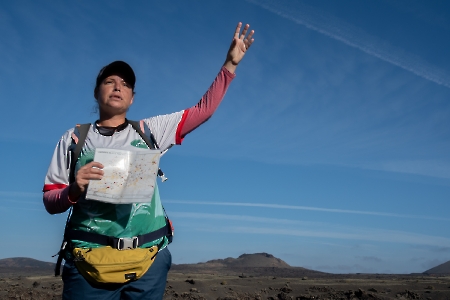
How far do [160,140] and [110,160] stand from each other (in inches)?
22.1

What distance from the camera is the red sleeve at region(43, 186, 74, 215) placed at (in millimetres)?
3049

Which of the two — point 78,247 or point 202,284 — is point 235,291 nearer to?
point 202,284

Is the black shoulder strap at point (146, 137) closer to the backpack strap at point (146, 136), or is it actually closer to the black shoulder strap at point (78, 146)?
the backpack strap at point (146, 136)

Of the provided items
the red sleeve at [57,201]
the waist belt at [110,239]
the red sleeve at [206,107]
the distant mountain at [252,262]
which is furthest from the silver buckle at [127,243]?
the distant mountain at [252,262]

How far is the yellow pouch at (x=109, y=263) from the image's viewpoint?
304 cm

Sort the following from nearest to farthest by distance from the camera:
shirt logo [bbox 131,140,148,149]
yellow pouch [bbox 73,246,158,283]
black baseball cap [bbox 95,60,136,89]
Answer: yellow pouch [bbox 73,246,158,283] < shirt logo [bbox 131,140,148,149] < black baseball cap [bbox 95,60,136,89]

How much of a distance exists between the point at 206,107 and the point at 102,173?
961mm

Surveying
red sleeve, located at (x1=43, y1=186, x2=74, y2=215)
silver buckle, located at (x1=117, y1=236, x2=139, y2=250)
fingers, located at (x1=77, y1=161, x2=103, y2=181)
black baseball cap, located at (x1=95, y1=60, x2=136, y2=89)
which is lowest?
silver buckle, located at (x1=117, y1=236, x2=139, y2=250)

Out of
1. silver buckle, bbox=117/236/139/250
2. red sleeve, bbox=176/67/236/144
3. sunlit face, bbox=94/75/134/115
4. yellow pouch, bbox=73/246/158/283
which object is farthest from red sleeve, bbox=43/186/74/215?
red sleeve, bbox=176/67/236/144

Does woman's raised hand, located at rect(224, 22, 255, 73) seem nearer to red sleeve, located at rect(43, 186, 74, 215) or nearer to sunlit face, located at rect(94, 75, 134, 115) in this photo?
sunlit face, located at rect(94, 75, 134, 115)

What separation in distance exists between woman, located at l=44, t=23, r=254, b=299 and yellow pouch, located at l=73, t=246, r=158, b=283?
6 centimetres

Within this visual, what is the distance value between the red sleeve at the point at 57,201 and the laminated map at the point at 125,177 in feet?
0.62

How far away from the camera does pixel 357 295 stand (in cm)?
1702

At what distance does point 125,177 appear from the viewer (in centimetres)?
306
